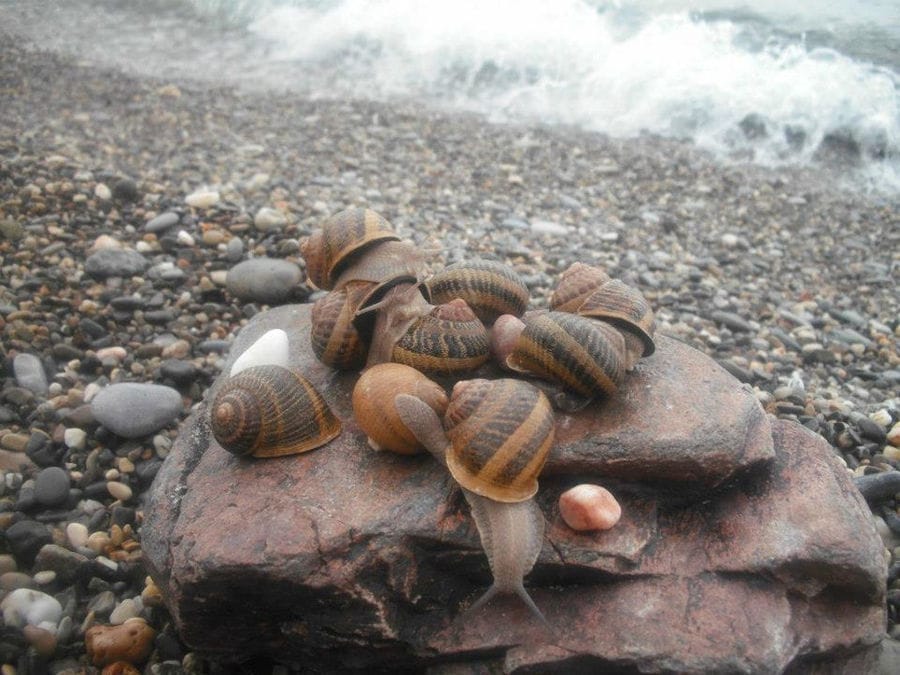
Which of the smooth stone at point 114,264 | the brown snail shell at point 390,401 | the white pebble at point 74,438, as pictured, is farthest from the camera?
the smooth stone at point 114,264

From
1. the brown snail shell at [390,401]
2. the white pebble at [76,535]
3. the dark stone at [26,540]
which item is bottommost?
the white pebble at [76,535]

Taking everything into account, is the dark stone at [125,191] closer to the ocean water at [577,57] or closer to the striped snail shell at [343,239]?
the striped snail shell at [343,239]

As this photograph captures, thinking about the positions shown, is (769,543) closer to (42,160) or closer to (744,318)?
(744,318)

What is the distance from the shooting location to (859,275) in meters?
7.36

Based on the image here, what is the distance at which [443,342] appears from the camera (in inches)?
145

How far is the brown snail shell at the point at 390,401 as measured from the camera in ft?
11.1

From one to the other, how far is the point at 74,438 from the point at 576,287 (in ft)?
10.3

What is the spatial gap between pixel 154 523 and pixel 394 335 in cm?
148

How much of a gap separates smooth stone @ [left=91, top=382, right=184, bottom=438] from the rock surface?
1064 mm

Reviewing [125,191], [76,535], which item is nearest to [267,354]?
[76,535]

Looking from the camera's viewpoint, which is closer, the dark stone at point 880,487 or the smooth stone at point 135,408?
the dark stone at point 880,487

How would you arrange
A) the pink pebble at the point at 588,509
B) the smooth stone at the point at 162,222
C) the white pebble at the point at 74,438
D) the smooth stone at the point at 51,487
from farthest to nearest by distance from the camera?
the smooth stone at the point at 162,222, the white pebble at the point at 74,438, the smooth stone at the point at 51,487, the pink pebble at the point at 588,509

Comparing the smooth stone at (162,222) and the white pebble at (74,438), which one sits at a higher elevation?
the smooth stone at (162,222)

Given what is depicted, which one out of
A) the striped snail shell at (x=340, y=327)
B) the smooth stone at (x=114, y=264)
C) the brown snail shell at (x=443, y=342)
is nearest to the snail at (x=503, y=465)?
the brown snail shell at (x=443, y=342)
